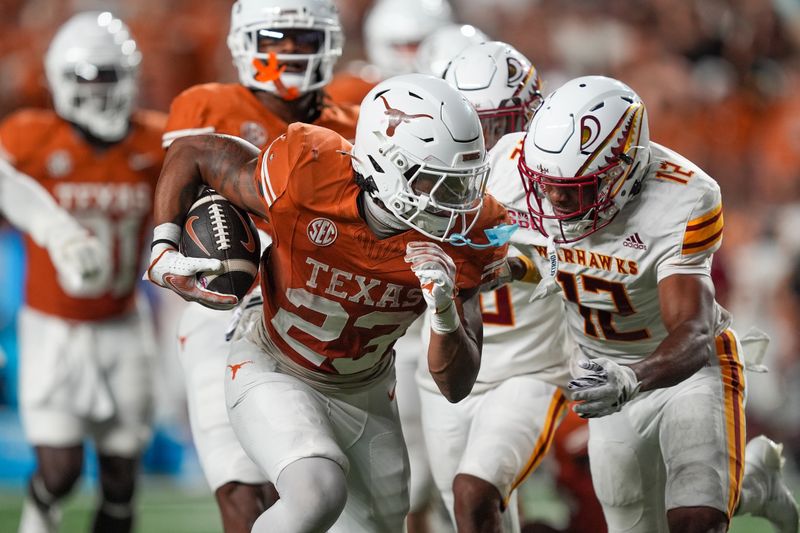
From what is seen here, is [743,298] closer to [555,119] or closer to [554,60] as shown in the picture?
[554,60]

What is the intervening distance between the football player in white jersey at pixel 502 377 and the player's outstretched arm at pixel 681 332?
0.54m

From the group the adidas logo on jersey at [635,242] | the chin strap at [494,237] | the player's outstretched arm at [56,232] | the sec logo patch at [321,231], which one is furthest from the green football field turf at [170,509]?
the sec logo patch at [321,231]

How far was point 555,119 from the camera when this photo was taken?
4059 mm

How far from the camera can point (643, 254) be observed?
4.08 m

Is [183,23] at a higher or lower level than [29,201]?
lower

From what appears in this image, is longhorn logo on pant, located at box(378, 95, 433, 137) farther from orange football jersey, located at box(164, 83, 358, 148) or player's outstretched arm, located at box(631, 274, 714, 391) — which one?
orange football jersey, located at box(164, 83, 358, 148)

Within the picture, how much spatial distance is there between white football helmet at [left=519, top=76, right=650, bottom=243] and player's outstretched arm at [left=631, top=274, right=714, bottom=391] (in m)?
0.31

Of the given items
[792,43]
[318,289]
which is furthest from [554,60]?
[318,289]

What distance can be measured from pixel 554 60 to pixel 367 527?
720 centimetres

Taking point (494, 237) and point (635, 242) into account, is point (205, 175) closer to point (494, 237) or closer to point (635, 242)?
point (494, 237)

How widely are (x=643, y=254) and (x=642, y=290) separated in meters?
0.14

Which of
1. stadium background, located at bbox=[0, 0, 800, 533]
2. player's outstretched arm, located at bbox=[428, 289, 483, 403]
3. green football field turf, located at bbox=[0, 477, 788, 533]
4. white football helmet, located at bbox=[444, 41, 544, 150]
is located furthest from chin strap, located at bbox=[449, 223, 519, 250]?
stadium background, located at bbox=[0, 0, 800, 533]

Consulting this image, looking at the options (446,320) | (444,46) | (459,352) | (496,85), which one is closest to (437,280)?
(446,320)

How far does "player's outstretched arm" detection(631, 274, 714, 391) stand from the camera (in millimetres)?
3730
